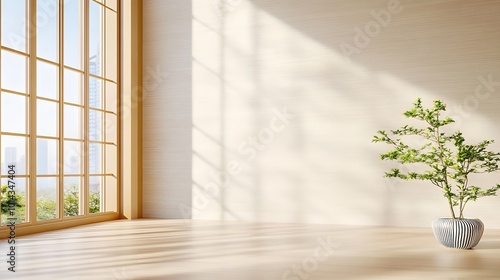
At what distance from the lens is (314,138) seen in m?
7.19

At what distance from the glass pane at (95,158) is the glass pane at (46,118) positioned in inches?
35.0

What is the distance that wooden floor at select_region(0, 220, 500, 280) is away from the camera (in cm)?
379

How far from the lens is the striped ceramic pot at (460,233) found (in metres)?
4.88

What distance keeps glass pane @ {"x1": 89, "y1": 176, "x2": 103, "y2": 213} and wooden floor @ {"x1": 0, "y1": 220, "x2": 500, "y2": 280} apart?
87 cm

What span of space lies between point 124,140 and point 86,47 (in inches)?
59.0

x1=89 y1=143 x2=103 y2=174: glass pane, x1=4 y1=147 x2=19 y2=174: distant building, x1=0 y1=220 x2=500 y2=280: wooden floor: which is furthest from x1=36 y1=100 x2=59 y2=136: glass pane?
x1=0 y1=220 x2=500 y2=280: wooden floor

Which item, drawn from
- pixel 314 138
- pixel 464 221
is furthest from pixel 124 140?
pixel 464 221

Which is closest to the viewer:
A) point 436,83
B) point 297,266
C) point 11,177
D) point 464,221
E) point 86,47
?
point 297,266

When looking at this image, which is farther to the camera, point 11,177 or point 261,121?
point 261,121

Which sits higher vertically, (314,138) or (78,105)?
(78,105)

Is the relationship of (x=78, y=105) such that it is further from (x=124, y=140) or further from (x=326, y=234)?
(x=326, y=234)

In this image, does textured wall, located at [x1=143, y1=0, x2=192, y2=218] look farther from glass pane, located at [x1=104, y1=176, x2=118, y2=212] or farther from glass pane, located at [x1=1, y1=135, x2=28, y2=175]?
glass pane, located at [x1=1, y1=135, x2=28, y2=175]

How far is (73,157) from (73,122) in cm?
46

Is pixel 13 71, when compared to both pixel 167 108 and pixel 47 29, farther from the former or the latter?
pixel 167 108
